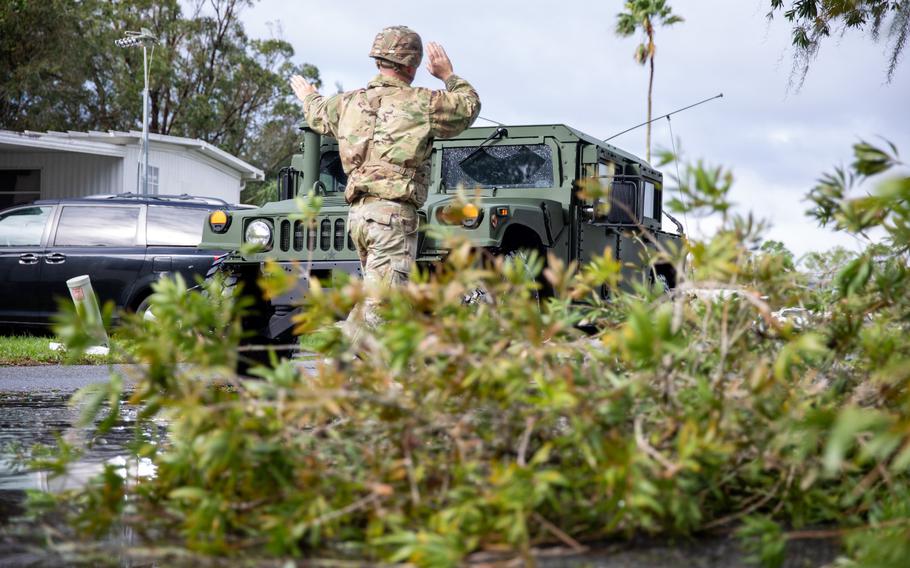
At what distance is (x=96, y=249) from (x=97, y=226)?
35 cm

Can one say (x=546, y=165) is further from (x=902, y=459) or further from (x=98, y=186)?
(x=98, y=186)

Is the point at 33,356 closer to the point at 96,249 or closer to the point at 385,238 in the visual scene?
the point at 96,249

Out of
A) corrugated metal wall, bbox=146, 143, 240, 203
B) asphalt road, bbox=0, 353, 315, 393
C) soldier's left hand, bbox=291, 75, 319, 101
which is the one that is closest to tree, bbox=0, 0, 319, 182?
corrugated metal wall, bbox=146, 143, 240, 203

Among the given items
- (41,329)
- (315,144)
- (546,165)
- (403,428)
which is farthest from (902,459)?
(41,329)

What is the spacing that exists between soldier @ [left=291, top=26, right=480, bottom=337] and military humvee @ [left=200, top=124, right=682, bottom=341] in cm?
152

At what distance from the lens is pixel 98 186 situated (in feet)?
86.6

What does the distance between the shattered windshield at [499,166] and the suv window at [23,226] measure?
5.62 metres

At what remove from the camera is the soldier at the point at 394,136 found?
5.47 metres

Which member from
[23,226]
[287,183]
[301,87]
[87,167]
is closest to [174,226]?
[23,226]

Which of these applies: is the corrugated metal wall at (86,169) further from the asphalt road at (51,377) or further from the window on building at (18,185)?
the asphalt road at (51,377)

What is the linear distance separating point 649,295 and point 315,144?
19.9 feet

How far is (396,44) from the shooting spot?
5.53 meters

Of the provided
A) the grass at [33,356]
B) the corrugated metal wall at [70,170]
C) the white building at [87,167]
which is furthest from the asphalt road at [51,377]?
the corrugated metal wall at [70,170]

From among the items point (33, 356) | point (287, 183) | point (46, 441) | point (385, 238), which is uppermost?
point (287, 183)
